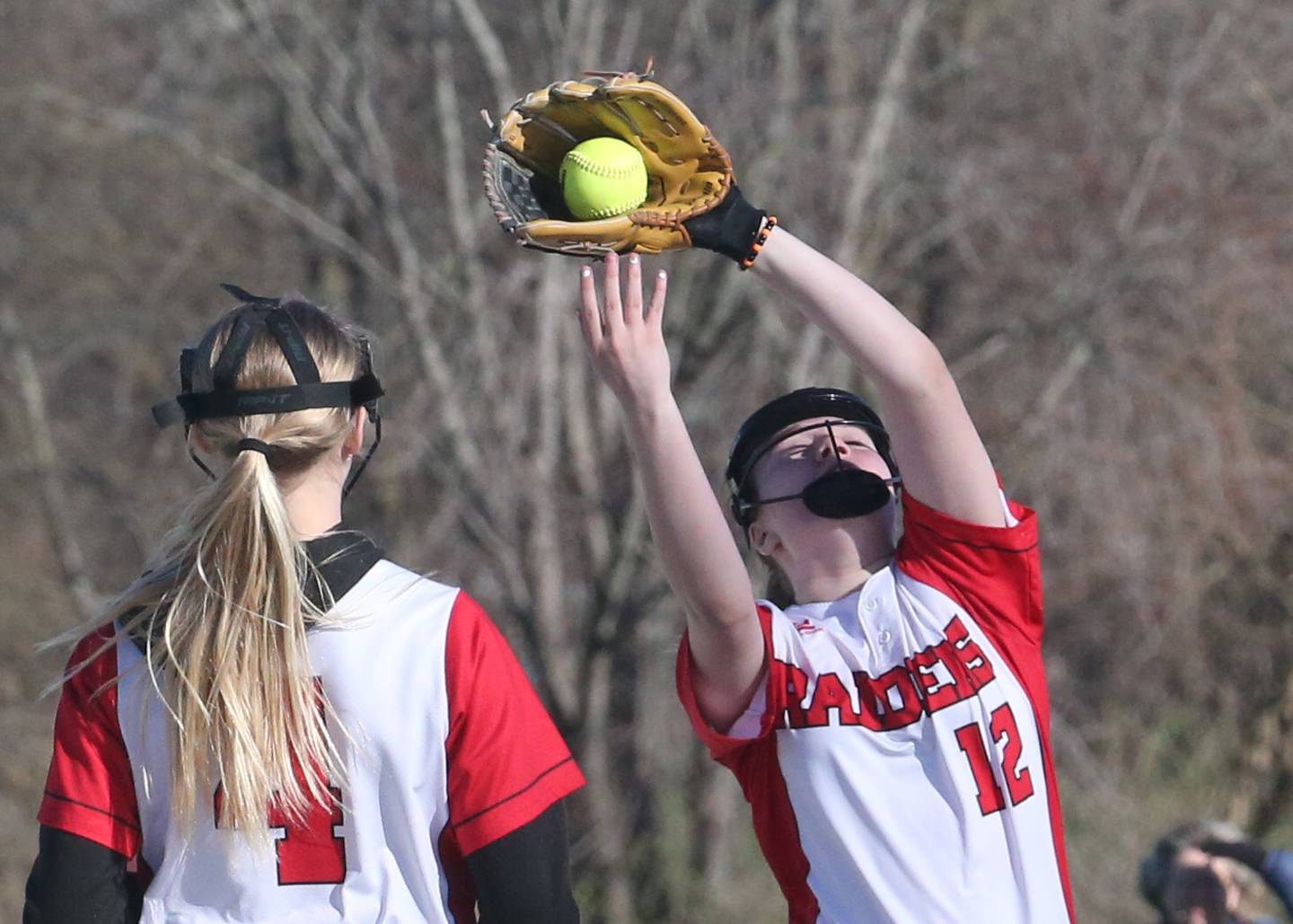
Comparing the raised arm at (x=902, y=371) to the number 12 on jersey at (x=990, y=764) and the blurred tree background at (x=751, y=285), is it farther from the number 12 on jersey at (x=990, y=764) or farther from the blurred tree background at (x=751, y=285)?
the blurred tree background at (x=751, y=285)

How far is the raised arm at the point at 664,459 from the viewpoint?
2152 mm

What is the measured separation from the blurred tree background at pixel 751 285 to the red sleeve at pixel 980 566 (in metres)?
4.79

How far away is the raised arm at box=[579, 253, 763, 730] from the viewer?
2.15m

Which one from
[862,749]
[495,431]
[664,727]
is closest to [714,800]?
[664,727]

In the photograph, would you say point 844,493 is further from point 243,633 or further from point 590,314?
point 243,633

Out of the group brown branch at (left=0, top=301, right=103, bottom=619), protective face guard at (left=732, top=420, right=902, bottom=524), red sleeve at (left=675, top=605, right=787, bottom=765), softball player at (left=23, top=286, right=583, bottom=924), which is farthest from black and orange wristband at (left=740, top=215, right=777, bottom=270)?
brown branch at (left=0, top=301, right=103, bottom=619)

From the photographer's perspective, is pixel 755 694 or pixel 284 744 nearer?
pixel 284 744

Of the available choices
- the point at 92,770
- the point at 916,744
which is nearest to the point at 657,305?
the point at 916,744

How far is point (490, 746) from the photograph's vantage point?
2.05 metres

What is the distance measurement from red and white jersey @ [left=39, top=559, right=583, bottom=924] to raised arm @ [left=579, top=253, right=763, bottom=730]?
0.95 ft

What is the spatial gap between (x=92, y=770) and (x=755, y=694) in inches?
36.4

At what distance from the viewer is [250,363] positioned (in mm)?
2158

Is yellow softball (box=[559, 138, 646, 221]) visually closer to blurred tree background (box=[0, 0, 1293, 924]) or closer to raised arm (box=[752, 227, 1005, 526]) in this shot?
raised arm (box=[752, 227, 1005, 526])

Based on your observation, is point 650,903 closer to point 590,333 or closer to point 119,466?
point 119,466
